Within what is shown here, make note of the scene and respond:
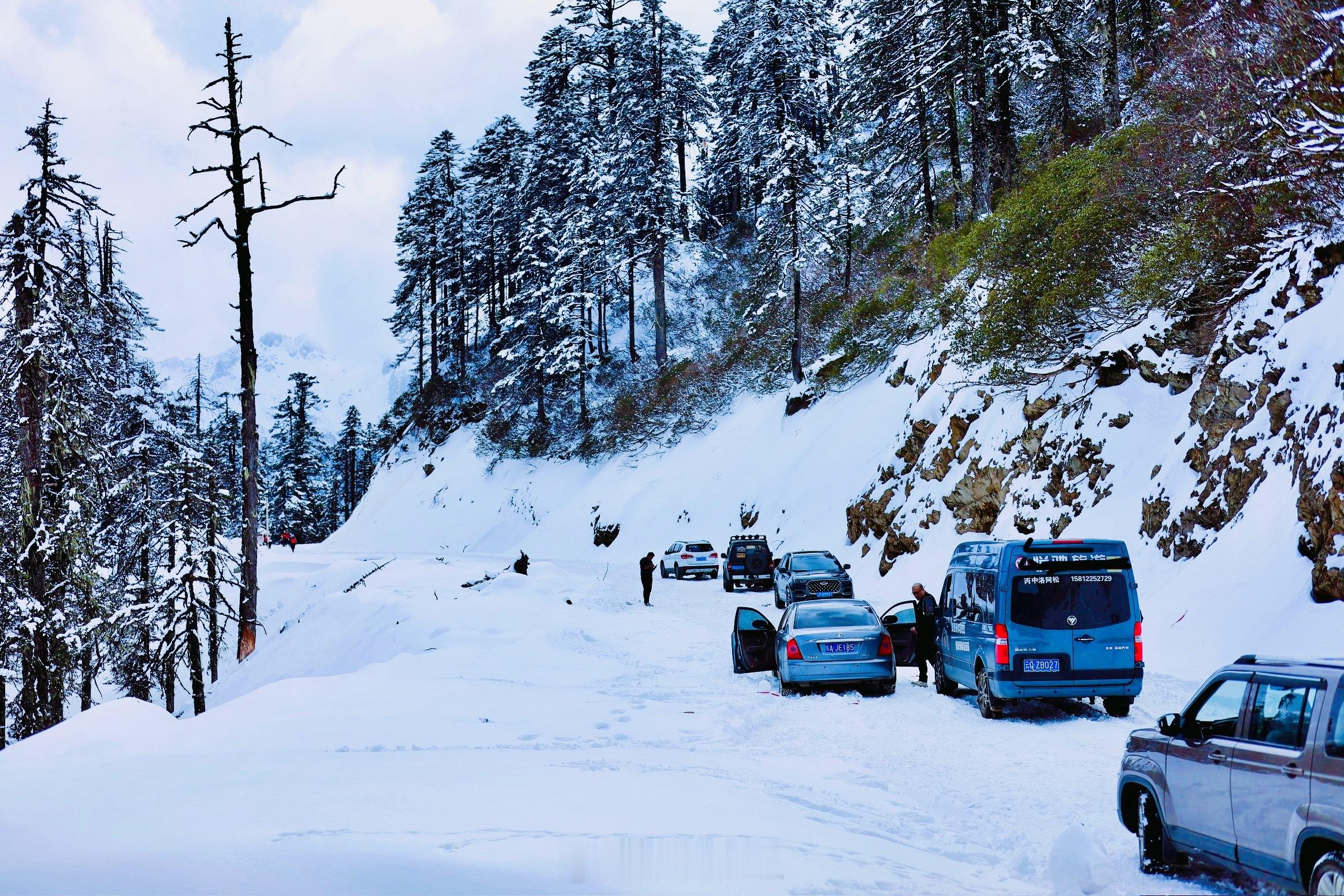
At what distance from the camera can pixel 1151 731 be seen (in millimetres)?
6383

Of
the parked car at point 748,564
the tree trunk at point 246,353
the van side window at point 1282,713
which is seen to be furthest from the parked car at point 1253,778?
the parked car at point 748,564

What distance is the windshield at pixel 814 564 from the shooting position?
24.4 m

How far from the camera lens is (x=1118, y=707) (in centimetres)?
1136

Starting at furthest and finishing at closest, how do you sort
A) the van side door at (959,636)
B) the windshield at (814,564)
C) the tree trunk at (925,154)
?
the tree trunk at (925,154) → the windshield at (814,564) → the van side door at (959,636)

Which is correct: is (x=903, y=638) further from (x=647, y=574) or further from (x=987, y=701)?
(x=647, y=574)

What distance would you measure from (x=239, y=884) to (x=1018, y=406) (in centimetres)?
2487

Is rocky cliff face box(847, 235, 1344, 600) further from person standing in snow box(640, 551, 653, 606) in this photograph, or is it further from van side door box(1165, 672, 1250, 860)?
van side door box(1165, 672, 1250, 860)

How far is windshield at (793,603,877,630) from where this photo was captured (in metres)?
13.6

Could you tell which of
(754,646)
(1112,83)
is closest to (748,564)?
(754,646)

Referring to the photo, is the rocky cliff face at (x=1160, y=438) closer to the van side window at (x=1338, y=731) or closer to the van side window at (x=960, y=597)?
the van side window at (x=960, y=597)

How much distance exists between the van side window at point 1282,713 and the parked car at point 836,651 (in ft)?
26.5

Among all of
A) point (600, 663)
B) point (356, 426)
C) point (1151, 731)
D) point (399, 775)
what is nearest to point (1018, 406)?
point (600, 663)

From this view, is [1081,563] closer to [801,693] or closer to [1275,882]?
[801,693]

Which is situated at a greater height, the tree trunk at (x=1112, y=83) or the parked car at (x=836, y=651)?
the tree trunk at (x=1112, y=83)
